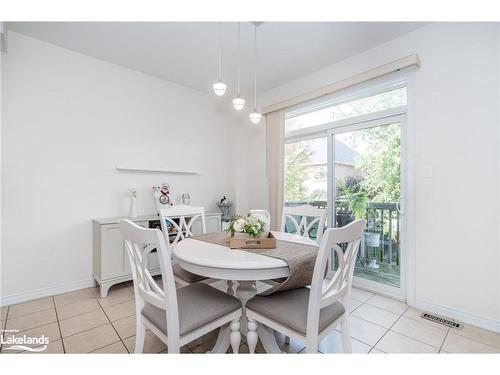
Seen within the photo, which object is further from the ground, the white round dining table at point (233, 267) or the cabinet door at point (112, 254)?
the white round dining table at point (233, 267)

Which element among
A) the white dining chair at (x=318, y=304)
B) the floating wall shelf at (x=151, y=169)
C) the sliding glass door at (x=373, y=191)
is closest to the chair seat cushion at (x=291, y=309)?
the white dining chair at (x=318, y=304)

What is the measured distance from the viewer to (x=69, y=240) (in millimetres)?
2604

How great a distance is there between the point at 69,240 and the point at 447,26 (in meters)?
4.13

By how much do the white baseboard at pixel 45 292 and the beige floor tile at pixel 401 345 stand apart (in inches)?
113

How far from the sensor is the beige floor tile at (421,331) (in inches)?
69.7

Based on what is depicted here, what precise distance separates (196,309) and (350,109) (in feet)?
8.50

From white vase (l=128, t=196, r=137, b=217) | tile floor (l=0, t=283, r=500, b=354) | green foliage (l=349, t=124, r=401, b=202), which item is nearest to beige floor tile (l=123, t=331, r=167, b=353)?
tile floor (l=0, t=283, r=500, b=354)

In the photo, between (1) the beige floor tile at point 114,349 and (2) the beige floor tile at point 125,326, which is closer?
(1) the beige floor tile at point 114,349

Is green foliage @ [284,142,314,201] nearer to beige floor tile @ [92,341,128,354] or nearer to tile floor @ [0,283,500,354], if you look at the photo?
tile floor @ [0,283,500,354]

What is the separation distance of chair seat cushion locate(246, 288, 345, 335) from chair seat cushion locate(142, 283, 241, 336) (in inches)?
5.9

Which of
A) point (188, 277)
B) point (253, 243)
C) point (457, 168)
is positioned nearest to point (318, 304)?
point (253, 243)

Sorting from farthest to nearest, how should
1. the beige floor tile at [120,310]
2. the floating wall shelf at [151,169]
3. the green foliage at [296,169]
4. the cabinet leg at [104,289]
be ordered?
the green foliage at [296,169] < the floating wall shelf at [151,169] < the cabinet leg at [104,289] < the beige floor tile at [120,310]

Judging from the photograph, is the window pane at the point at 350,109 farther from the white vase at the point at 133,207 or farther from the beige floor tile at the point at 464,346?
the white vase at the point at 133,207
